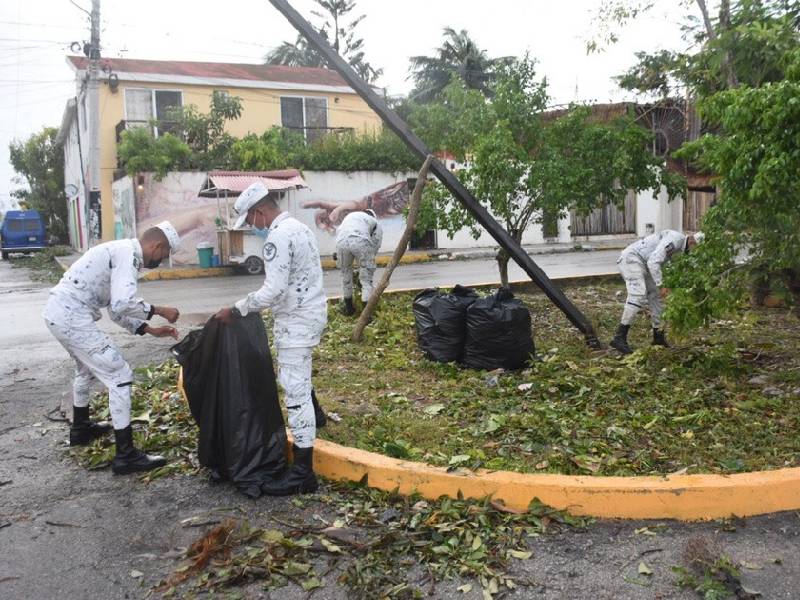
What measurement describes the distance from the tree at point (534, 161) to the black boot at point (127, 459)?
17.8 ft

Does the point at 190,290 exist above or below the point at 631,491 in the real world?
above

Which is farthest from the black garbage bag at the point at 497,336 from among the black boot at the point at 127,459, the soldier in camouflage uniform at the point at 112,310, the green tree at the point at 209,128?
the green tree at the point at 209,128

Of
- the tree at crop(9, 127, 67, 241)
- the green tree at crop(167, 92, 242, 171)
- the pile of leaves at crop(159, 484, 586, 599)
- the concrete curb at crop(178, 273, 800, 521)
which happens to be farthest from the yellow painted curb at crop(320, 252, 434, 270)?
the tree at crop(9, 127, 67, 241)

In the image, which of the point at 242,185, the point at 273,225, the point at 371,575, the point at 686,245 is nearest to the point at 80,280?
the point at 273,225

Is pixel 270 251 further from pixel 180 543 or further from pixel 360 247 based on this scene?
pixel 360 247

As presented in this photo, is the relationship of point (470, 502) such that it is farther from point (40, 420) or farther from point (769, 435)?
point (40, 420)

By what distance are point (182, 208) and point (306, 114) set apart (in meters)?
8.31

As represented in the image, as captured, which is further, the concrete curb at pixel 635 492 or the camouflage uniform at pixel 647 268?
the camouflage uniform at pixel 647 268

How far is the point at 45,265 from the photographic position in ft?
84.3

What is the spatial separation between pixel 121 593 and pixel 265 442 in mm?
1223

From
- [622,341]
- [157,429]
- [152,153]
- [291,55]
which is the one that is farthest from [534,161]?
[291,55]

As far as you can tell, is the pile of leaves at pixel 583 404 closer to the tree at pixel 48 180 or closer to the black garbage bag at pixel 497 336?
the black garbage bag at pixel 497 336

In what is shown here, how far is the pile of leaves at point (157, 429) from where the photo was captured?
15.3ft

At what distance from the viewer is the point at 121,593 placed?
3.14 m
